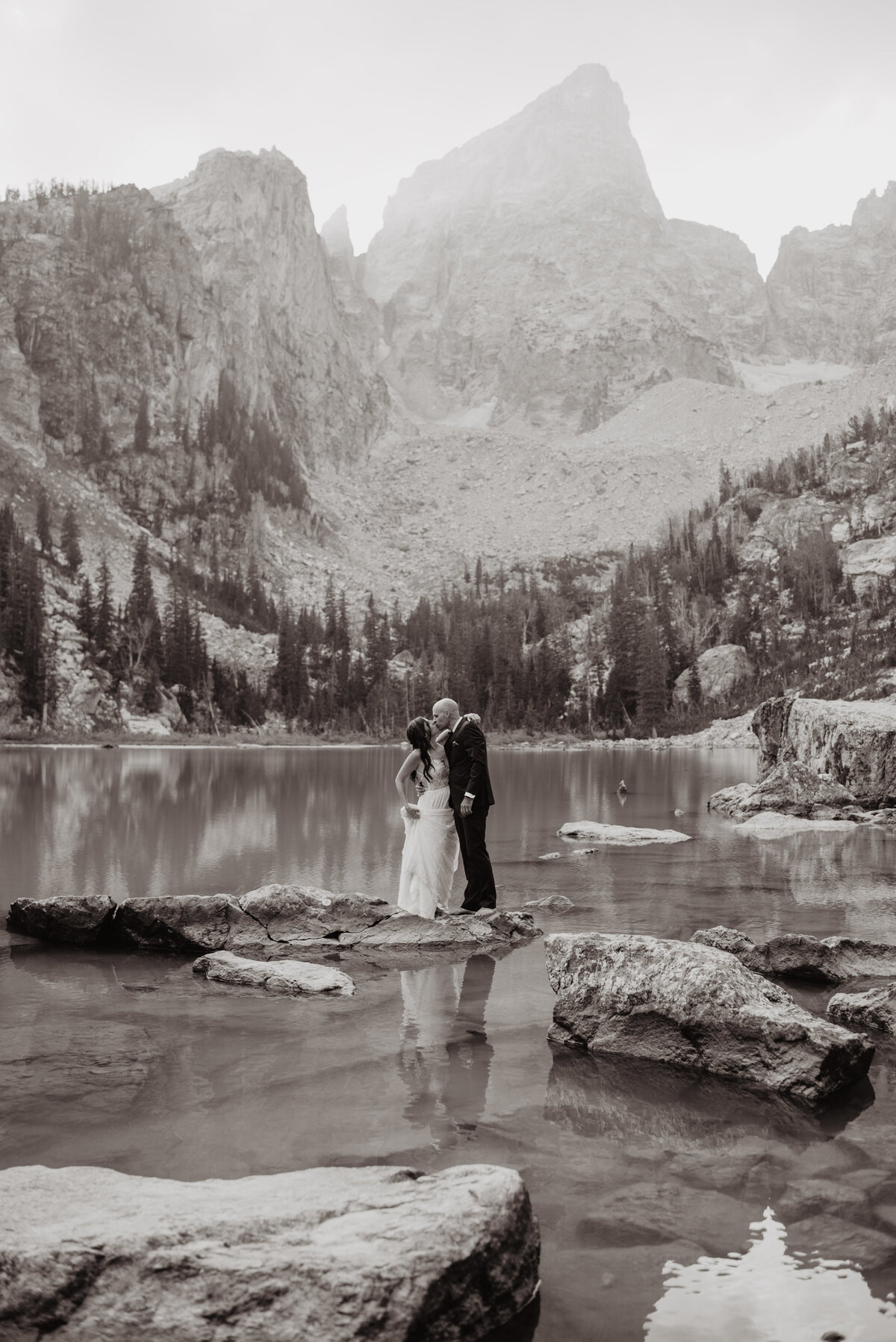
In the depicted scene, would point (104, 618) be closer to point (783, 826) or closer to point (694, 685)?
point (694, 685)

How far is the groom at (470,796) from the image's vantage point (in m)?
12.2

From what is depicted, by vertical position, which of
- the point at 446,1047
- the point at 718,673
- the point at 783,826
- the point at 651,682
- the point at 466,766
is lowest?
the point at 783,826

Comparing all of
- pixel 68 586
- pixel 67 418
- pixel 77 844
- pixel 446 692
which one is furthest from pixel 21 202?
pixel 77 844

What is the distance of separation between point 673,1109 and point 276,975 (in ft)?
13.1

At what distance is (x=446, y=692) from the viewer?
117m

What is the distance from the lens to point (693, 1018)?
22.3 ft

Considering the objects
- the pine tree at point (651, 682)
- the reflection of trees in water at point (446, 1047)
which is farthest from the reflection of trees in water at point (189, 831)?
the pine tree at point (651, 682)

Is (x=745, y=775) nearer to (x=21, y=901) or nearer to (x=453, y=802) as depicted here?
(x=453, y=802)

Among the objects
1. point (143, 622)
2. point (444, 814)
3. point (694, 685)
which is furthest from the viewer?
point (694, 685)

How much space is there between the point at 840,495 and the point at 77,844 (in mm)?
140630

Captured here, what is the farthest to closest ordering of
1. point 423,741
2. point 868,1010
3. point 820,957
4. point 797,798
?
point 797,798 < point 423,741 < point 820,957 < point 868,1010

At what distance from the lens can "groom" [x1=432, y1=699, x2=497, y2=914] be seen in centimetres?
1218

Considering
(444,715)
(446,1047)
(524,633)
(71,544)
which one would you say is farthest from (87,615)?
(446,1047)

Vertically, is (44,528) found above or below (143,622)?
above
